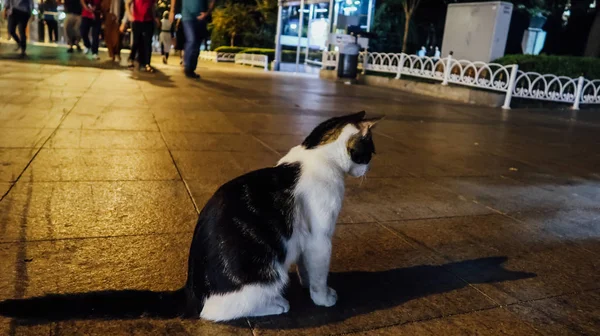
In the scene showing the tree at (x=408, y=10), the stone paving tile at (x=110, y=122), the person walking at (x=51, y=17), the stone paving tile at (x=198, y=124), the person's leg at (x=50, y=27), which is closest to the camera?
the stone paving tile at (x=110, y=122)

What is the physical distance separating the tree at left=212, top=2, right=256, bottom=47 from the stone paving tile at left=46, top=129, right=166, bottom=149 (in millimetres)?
28511

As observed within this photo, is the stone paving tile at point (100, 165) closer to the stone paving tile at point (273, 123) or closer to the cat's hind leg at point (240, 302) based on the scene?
the stone paving tile at point (273, 123)

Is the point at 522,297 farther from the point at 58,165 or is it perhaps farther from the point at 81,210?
the point at 58,165

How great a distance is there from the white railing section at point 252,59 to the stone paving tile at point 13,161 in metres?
20.2

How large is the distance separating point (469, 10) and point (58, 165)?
13.6 meters

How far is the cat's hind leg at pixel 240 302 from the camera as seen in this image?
1930mm

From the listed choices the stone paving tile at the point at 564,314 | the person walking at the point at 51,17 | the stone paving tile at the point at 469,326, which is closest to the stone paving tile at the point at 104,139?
the stone paving tile at the point at 469,326

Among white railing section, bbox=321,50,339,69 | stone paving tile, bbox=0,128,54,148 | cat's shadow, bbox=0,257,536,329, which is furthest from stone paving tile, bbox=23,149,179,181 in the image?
white railing section, bbox=321,50,339,69

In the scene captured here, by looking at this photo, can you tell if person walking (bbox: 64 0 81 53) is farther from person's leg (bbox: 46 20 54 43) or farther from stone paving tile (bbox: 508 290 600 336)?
stone paving tile (bbox: 508 290 600 336)

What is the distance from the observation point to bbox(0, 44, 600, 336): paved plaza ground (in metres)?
2.12

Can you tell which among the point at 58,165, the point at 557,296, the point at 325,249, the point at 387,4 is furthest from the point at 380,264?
the point at 387,4

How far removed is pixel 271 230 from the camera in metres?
1.99

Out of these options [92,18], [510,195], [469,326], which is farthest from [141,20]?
[469,326]

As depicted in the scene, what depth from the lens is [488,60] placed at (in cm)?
1366
